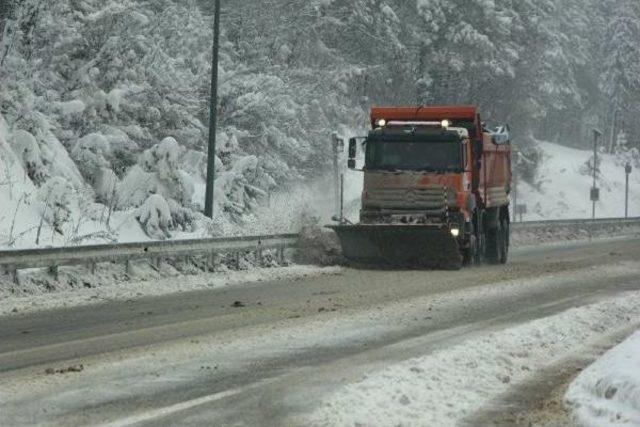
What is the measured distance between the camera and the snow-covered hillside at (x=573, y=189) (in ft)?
218

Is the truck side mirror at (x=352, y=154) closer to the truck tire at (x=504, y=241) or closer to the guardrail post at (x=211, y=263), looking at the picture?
the guardrail post at (x=211, y=263)

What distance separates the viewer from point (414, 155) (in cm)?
2055

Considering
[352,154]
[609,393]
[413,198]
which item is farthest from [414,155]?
[609,393]

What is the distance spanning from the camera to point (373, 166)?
67.8ft

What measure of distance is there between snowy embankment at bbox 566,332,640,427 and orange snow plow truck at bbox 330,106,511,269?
1139cm

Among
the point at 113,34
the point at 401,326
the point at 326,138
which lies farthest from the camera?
the point at 326,138

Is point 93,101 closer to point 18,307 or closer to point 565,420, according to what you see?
point 18,307

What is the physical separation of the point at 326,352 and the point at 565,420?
3.40 m

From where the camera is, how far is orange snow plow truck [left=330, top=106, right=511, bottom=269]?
66.3 ft

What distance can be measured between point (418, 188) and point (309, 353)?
1043cm

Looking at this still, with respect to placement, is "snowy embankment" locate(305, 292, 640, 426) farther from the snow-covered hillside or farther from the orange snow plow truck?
the snow-covered hillside

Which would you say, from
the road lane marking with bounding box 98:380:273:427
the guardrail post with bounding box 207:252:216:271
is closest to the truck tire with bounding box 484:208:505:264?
the guardrail post with bounding box 207:252:216:271

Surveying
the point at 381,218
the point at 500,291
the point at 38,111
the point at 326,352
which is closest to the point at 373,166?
the point at 381,218

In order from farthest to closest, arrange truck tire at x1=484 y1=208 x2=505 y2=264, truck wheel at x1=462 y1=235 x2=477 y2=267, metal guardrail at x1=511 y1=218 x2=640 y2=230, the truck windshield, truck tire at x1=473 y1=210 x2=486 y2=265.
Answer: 1. metal guardrail at x1=511 y1=218 x2=640 y2=230
2. truck tire at x1=484 y1=208 x2=505 y2=264
3. truck tire at x1=473 y1=210 x2=486 y2=265
4. truck wheel at x1=462 y1=235 x2=477 y2=267
5. the truck windshield
